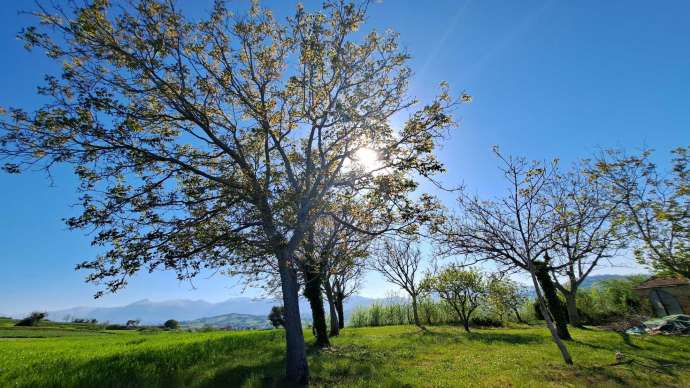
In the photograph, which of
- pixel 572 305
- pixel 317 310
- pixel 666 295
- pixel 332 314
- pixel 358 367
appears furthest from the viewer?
pixel 666 295

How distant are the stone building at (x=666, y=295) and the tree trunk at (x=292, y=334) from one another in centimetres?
4641

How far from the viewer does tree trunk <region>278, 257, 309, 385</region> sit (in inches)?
443

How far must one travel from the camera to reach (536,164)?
51.3ft

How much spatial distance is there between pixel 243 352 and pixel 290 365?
23.2 ft

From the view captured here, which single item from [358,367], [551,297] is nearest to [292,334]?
[358,367]

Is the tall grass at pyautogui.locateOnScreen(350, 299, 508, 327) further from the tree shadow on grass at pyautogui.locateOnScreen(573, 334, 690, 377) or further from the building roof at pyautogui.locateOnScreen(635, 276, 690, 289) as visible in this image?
the tree shadow on grass at pyautogui.locateOnScreen(573, 334, 690, 377)

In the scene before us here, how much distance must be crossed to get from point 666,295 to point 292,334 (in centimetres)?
5180

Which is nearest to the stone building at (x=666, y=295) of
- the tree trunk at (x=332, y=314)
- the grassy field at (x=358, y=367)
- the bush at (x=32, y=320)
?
the grassy field at (x=358, y=367)

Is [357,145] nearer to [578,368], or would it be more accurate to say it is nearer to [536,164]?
[536,164]

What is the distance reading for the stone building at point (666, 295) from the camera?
3662 centimetres

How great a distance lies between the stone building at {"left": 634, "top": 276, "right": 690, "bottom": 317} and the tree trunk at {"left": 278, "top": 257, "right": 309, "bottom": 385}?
1827 inches

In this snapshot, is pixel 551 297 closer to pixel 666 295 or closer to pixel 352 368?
pixel 352 368

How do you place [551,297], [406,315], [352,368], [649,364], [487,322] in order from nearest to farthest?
[352,368] → [649,364] → [551,297] → [487,322] → [406,315]

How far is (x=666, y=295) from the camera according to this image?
126 feet
